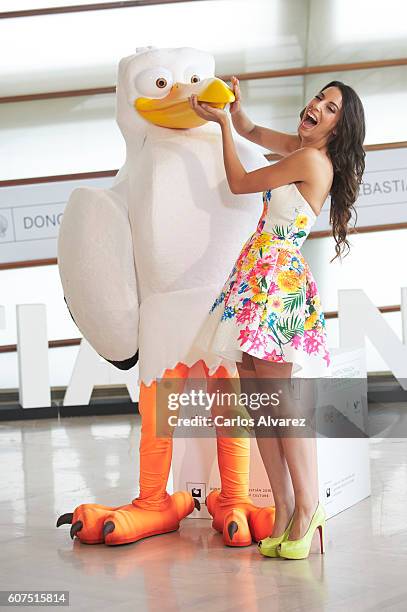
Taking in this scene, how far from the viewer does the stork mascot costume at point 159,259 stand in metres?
2.99

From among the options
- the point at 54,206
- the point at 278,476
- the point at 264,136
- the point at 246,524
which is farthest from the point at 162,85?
the point at 54,206

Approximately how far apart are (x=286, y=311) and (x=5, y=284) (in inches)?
145

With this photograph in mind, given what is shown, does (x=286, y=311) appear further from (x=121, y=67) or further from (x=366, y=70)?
(x=366, y=70)

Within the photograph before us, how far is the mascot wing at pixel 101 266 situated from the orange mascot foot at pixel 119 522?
0.50 meters

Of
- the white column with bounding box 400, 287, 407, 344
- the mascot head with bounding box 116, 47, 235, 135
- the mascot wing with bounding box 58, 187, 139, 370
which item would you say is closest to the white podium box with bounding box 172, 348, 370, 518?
the mascot wing with bounding box 58, 187, 139, 370

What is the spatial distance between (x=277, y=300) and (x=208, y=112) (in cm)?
58

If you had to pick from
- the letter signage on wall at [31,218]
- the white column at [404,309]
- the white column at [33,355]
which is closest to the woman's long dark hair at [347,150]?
the white column at [404,309]

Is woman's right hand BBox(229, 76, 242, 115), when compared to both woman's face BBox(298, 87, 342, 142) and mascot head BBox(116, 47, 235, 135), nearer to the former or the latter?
mascot head BBox(116, 47, 235, 135)

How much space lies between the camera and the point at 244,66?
609 centimetres

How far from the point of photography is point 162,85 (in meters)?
3.05

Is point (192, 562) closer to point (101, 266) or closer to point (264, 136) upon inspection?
point (101, 266)

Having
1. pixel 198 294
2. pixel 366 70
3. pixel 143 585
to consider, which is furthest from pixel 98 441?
pixel 366 70

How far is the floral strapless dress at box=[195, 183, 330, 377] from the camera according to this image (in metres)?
2.68

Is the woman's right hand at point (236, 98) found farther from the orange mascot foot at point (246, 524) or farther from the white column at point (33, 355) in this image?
the white column at point (33, 355)
